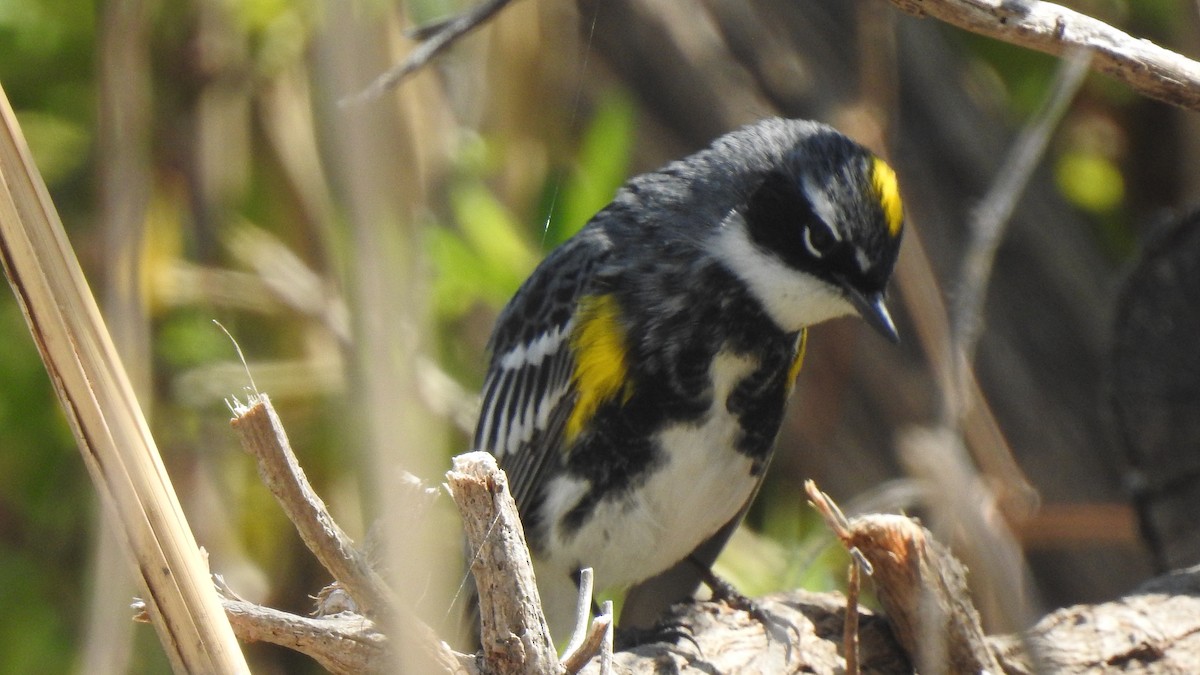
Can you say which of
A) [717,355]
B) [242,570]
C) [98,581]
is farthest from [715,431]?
[242,570]

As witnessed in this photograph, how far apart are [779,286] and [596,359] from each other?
1.00 ft

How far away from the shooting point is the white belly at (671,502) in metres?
2.02

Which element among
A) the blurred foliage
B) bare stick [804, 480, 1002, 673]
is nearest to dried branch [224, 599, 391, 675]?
bare stick [804, 480, 1002, 673]

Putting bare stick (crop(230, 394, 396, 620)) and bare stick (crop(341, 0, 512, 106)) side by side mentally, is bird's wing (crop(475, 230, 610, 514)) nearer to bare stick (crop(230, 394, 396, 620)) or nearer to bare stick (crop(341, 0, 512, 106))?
bare stick (crop(341, 0, 512, 106))

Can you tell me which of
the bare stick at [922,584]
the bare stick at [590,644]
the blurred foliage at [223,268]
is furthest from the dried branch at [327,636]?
the blurred foliage at [223,268]

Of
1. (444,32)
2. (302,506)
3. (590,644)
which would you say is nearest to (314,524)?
(302,506)

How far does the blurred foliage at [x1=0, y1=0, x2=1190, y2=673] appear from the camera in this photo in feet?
8.96

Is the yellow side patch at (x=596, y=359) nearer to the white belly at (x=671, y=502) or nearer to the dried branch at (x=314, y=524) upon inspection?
the white belly at (x=671, y=502)

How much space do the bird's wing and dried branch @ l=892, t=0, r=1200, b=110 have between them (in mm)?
834

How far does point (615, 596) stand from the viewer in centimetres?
241

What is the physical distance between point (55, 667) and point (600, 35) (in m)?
1.95

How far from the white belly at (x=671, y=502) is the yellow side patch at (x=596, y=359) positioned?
100 mm

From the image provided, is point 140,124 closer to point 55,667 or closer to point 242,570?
point 242,570

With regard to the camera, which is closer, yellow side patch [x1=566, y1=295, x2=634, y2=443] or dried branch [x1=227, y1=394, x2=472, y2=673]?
dried branch [x1=227, y1=394, x2=472, y2=673]
